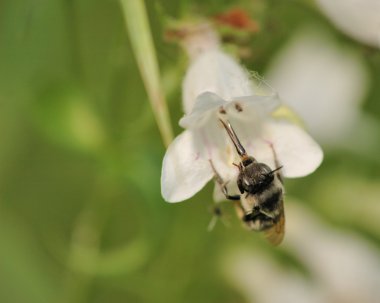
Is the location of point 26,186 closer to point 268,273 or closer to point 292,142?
point 268,273

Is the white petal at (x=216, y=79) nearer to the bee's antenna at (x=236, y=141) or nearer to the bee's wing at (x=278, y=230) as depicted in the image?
the bee's antenna at (x=236, y=141)

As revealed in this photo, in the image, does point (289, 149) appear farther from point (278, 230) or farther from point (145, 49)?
point (145, 49)

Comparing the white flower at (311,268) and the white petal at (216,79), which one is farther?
the white flower at (311,268)

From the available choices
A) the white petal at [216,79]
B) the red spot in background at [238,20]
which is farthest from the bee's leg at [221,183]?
the red spot in background at [238,20]

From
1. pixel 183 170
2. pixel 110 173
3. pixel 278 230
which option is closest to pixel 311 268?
pixel 110 173

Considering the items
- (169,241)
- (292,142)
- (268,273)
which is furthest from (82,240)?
(292,142)

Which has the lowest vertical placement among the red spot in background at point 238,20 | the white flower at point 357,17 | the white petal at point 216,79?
the white petal at point 216,79

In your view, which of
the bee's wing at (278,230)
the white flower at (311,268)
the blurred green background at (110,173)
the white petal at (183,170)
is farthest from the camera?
the white flower at (311,268)
